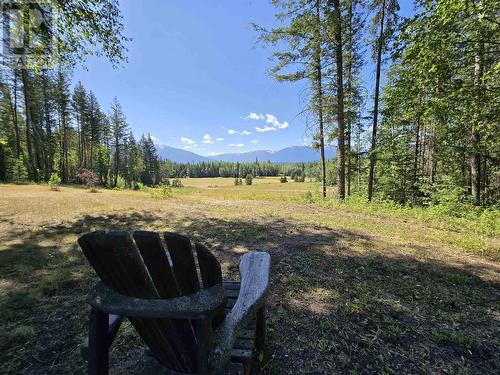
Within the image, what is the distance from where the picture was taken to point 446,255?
459cm

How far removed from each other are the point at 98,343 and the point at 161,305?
0.49 m

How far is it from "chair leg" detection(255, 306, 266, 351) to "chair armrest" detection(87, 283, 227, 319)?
115cm

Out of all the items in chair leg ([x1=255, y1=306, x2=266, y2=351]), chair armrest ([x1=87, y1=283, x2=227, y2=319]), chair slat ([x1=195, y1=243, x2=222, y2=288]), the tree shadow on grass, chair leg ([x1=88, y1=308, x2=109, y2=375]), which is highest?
chair slat ([x1=195, y1=243, x2=222, y2=288])

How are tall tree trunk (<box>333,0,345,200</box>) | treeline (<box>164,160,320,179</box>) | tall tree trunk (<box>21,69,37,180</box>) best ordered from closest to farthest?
tall tree trunk (<box>333,0,345,200</box>)
tall tree trunk (<box>21,69,37,180</box>)
treeline (<box>164,160,320,179</box>)

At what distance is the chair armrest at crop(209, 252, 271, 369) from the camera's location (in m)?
1.23

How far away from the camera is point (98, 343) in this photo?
1.29 metres

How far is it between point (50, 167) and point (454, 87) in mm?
41034

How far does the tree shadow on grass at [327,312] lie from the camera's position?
2109mm

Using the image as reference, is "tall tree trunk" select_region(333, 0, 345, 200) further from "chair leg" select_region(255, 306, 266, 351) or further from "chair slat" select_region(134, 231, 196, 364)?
"chair slat" select_region(134, 231, 196, 364)

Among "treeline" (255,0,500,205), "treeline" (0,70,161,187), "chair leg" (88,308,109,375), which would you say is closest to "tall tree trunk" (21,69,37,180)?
"treeline" (0,70,161,187)

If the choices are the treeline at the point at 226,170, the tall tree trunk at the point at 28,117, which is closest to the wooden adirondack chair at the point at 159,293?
the tall tree trunk at the point at 28,117

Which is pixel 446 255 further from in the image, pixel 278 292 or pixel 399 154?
pixel 399 154

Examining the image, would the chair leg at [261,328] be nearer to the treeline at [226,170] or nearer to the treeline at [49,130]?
the treeline at [49,130]

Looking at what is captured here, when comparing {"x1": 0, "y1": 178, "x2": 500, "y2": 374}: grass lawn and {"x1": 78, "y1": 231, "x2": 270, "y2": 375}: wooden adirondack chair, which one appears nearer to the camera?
{"x1": 78, "y1": 231, "x2": 270, "y2": 375}: wooden adirondack chair
